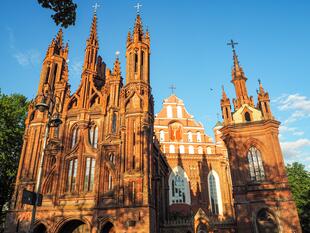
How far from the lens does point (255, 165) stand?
95.5 ft

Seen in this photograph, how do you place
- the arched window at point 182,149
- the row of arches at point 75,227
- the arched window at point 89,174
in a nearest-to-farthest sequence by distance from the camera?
1. the row of arches at point 75,227
2. the arched window at point 89,174
3. the arched window at point 182,149

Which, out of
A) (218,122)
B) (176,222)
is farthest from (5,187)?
(218,122)

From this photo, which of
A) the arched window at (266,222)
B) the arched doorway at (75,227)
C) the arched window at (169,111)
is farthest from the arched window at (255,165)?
the arched window at (169,111)

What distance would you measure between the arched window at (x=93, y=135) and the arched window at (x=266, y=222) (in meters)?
18.6

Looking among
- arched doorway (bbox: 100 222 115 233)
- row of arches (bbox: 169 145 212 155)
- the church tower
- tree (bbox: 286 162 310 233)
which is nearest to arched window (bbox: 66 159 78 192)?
arched doorway (bbox: 100 222 115 233)

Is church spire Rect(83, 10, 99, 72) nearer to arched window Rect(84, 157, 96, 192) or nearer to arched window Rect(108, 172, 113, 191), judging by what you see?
arched window Rect(84, 157, 96, 192)

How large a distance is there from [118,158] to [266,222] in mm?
16791

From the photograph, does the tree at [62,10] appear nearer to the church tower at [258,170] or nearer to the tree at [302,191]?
the church tower at [258,170]

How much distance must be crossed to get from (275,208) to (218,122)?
105 feet

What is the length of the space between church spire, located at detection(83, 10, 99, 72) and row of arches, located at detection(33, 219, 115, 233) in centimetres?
1655

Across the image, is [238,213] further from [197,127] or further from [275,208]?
[197,127]

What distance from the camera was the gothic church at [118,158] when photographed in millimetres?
22281

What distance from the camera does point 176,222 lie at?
Result: 33.5 meters

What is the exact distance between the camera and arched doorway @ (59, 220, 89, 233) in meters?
22.8
